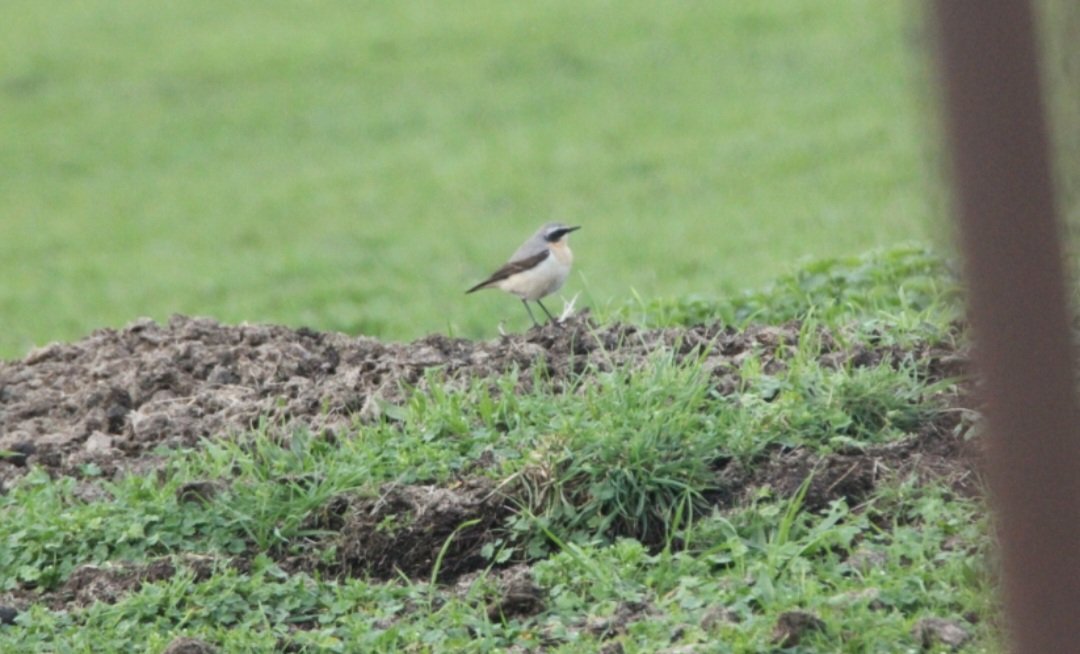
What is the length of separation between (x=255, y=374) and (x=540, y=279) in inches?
58.5

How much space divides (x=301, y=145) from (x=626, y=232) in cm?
623

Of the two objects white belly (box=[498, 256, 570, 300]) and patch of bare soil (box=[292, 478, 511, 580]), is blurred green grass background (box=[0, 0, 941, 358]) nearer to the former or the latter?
white belly (box=[498, 256, 570, 300])

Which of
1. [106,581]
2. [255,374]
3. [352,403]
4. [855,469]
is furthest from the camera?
[255,374]

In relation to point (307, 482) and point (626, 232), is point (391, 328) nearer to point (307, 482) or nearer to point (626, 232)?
point (626, 232)

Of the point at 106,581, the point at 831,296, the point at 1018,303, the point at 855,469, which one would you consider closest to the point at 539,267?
the point at 831,296

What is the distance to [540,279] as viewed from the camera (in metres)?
7.67

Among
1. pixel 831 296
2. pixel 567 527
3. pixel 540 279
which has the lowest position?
pixel 567 527

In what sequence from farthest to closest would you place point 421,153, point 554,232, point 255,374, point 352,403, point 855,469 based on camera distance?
point 421,153 < point 554,232 < point 255,374 < point 352,403 < point 855,469

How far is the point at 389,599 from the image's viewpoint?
16.8ft

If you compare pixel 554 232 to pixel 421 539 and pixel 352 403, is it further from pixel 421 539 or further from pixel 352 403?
pixel 421 539

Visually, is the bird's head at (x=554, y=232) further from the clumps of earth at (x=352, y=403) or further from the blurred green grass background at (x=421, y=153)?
the blurred green grass background at (x=421, y=153)

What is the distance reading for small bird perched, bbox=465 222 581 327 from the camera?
766 centimetres

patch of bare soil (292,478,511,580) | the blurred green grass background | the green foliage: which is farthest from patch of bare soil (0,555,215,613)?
the blurred green grass background

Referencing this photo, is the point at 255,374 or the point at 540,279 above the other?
the point at 540,279
